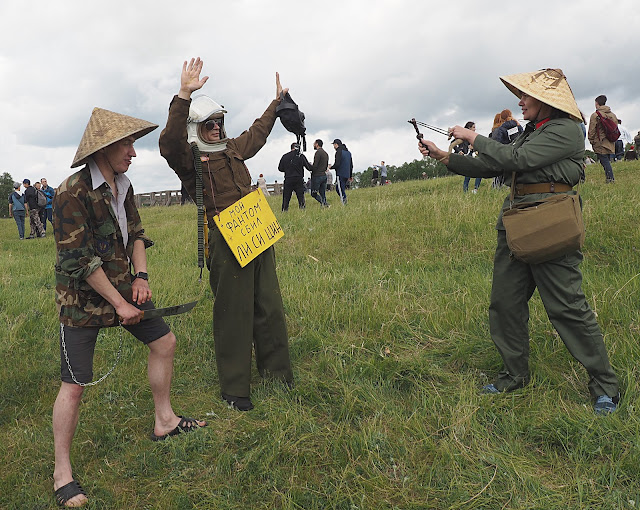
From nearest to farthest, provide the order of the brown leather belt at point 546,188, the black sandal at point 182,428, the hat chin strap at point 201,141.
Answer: the brown leather belt at point 546,188 → the black sandal at point 182,428 → the hat chin strap at point 201,141

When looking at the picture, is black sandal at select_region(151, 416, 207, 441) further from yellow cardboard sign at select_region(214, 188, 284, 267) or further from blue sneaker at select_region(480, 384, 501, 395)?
blue sneaker at select_region(480, 384, 501, 395)

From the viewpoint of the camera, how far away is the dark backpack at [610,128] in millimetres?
11375

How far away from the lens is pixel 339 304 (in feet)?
16.4

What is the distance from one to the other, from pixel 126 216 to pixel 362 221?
524 cm

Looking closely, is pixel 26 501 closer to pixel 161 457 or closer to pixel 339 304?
pixel 161 457

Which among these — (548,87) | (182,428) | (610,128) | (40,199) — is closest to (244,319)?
(182,428)

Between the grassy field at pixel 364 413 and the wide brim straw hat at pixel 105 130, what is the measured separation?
1941 mm

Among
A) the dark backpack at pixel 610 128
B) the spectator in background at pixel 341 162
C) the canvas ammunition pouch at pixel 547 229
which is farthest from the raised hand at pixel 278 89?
the dark backpack at pixel 610 128

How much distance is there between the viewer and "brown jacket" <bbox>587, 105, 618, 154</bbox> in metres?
11.3

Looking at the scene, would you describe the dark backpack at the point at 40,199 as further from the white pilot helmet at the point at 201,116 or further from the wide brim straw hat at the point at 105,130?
the wide brim straw hat at the point at 105,130

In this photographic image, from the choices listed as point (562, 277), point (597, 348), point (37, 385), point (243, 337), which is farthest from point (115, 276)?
point (597, 348)

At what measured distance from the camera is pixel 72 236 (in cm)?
277

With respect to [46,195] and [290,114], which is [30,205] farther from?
[290,114]

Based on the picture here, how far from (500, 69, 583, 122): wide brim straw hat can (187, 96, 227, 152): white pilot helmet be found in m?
2.05
